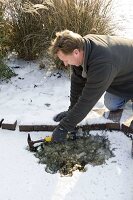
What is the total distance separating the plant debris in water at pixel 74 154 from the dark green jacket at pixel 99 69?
0.37 m

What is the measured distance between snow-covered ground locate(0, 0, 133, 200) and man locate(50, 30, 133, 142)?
1.37ft

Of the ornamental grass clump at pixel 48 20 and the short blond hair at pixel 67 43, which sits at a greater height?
the short blond hair at pixel 67 43

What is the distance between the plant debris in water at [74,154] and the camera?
383 centimetres

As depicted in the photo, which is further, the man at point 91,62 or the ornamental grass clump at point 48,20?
the ornamental grass clump at point 48,20

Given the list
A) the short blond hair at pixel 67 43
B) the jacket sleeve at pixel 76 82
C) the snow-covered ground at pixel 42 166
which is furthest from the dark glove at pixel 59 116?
the short blond hair at pixel 67 43

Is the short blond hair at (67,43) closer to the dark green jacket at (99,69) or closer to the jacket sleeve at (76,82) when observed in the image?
the dark green jacket at (99,69)

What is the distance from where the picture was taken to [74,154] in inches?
157

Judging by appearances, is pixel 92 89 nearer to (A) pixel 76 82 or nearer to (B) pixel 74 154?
(A) pixel 76 82

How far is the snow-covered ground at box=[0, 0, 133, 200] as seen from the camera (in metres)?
3.54

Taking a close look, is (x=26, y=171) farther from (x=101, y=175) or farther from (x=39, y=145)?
(x=101, y=175)

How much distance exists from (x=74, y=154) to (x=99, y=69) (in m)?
1.03

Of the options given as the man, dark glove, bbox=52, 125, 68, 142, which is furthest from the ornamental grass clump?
dark glove, bbox=52, 125, 68, 142

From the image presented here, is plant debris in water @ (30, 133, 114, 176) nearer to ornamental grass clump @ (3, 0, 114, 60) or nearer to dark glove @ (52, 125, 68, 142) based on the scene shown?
dark glove @ (52, 125, 68, 142)

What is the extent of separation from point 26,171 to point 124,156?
960 millimetres
